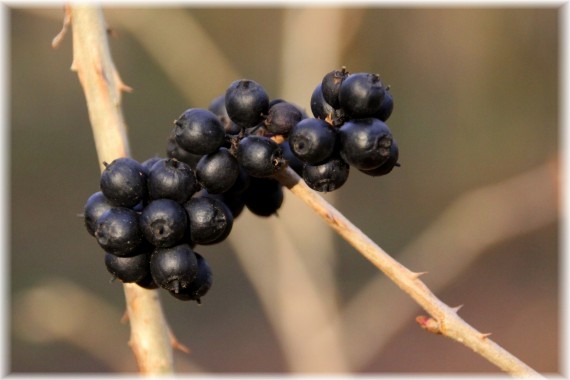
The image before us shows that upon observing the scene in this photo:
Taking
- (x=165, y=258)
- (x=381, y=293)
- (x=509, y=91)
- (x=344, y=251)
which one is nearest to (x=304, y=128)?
(x=165, y=258)

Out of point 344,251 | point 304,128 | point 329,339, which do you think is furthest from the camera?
point 344,251

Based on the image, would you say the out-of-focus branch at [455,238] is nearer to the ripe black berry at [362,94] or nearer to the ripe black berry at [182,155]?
the ripe black berry at [182,155]

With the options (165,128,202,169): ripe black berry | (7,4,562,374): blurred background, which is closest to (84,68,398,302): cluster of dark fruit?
(165,128,202,169): ripe black berry

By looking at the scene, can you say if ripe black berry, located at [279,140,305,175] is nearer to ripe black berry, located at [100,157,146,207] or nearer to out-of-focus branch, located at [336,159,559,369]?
ripe black berry, located at [100,157,146,207]

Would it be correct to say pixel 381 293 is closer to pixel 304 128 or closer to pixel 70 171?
pixel 304 128

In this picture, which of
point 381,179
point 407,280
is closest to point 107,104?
point 407,280

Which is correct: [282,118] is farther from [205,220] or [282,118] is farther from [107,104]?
[107,104]

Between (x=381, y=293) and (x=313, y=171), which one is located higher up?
(x=381, y=293)
